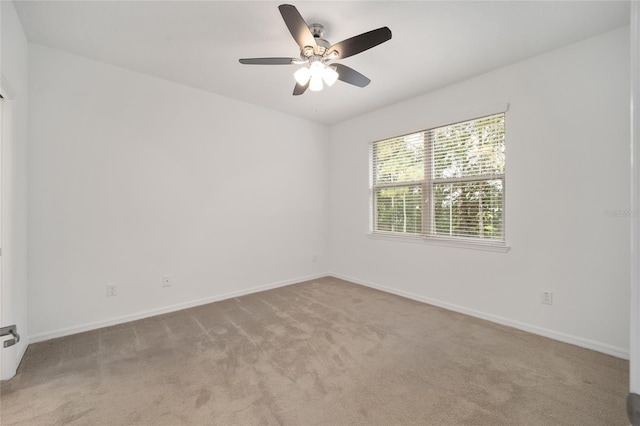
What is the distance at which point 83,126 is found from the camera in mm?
2871

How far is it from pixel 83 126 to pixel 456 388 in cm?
393

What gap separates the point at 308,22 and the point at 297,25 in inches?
18.5

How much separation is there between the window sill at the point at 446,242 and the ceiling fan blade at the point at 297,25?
2.54 meters

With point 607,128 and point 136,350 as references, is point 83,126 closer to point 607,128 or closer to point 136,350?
point 136,350

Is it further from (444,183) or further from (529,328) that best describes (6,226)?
(529,328)

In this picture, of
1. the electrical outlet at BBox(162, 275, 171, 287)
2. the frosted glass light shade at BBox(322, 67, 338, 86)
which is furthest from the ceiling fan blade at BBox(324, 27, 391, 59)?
the electrical outlet at BBox(162, 275, 171, 287)

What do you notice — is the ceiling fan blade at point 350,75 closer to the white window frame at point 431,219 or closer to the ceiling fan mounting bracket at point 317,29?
the ceiling fan mounting bracket at point 317,29

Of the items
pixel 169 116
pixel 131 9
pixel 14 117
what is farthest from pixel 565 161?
pixel 14 117

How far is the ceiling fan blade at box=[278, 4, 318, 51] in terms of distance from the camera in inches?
70.2

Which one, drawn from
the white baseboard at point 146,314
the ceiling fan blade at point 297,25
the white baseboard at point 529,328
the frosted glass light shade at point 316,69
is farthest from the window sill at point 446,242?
the ceiling fan blade at point 297,25

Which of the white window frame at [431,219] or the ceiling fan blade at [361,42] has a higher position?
the ceiling fan blade at [361,42]

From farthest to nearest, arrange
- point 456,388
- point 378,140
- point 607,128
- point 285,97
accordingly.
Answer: point 378,140
point 285,97
point 607,128
point 456,388

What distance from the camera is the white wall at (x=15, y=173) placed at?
207 cm

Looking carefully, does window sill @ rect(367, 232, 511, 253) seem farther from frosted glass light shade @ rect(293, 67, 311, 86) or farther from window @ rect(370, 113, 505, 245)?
frosted glass light shade @ rect(293, 67, 311, 86)
